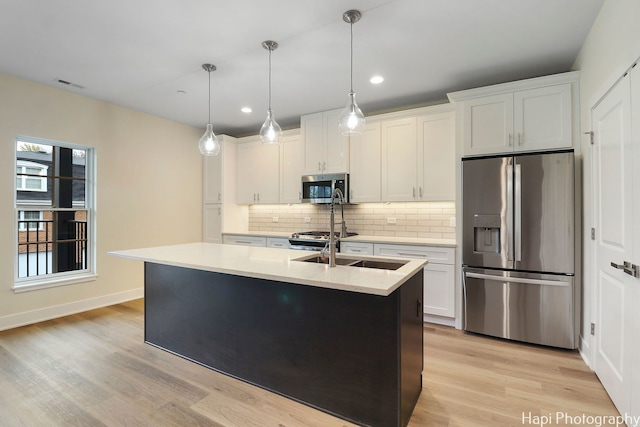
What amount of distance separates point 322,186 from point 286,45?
208 cm

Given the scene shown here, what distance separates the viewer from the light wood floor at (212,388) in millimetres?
1949

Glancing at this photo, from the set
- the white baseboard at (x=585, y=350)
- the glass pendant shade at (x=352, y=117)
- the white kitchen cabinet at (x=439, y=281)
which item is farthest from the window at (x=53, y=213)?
the white baseboard at (x=585, y=350)

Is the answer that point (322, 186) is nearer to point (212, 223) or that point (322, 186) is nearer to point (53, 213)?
point (212, 223)

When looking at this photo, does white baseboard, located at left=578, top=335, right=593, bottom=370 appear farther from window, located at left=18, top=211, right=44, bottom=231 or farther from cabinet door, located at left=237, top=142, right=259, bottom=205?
window, located at left=18, top=211, right=44, bottom=231

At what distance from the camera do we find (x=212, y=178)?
5.34 m

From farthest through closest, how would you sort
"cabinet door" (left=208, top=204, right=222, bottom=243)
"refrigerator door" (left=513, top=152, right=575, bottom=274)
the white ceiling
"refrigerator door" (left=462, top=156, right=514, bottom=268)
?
"cabinet door" (left=208, top=204, right=222, bottom=243), "refrigerator door" (left=462, top=156, right=514, bottom=268), "refrigerator door" (left=513, top=152, right=575, bottom=274), the white ceiling

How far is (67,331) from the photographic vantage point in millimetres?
3328

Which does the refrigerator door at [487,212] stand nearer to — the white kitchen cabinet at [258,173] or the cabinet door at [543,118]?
the cabinet door at [543,118]

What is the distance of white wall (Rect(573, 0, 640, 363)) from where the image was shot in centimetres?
182

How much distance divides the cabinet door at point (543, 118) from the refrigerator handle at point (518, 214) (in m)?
0.32

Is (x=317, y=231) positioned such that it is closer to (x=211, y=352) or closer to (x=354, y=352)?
(x=211, y=352)

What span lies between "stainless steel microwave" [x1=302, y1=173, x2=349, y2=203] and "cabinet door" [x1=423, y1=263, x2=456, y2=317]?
1464mm

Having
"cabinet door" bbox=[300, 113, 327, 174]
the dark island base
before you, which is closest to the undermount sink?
the dark island base

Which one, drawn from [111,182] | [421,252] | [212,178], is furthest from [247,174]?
[421,252]
